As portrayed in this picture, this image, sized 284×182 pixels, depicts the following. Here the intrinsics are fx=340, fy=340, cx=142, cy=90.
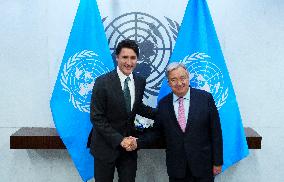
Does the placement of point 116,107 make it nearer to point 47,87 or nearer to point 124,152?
point 124,152

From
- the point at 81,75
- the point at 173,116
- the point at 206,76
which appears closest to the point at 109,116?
the point at 173,116

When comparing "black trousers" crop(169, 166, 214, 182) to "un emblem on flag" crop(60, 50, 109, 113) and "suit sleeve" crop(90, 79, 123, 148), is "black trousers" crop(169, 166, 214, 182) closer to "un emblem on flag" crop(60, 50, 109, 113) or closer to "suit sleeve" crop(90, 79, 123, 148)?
"suit sleeve" crop(90, 79, 123, 148)

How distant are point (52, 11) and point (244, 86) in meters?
1.91

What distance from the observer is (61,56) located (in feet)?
10.3

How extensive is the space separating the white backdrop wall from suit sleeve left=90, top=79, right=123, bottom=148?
914 millimetres

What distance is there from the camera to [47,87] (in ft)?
10.5

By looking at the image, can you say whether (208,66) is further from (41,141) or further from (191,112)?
(41,141)

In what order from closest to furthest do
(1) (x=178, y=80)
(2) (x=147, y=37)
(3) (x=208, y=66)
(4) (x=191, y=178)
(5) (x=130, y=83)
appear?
(1) (x=178, y=80)
(4) (x=191, y=178)
(5) (x=130, y=83)
(3) (x=208, y=66)
(2) (x=147, y=37)

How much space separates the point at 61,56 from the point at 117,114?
1030 mm

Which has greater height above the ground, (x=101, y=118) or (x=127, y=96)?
(x=127, y=96)

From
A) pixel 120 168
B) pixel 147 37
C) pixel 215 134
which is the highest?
pixel 147 37

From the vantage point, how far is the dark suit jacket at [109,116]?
7.90 feet

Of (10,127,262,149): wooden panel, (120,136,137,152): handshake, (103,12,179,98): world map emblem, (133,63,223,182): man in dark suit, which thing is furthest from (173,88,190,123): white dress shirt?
(10,127,262,149): wooden panel

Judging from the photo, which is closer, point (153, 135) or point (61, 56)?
point (153, 135)
